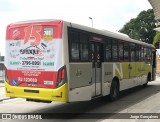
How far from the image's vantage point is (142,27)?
85.0 metres

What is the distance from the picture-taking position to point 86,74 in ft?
39.7

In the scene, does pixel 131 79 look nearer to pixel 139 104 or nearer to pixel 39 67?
pixel 139 104

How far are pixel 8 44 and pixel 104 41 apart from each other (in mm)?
3982

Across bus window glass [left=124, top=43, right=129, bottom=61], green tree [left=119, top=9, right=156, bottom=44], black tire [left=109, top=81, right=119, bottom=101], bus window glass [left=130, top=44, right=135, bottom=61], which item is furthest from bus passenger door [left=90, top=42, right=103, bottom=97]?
green tree [left=119, top=9, right=156, bottom=44]

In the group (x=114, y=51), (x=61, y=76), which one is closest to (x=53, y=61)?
(x=61, y=76)

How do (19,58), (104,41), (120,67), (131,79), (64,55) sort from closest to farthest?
1. (64,55)
2. (19,58)
3. (104,41)
4. (120,67)
5. (131,79)

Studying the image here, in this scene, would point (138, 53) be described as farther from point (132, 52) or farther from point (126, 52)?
point (126, 52)

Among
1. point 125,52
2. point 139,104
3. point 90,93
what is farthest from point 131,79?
point 90,93

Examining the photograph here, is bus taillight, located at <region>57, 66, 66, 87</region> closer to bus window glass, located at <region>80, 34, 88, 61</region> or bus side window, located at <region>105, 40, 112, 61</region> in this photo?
bus window glass, located at <region>80, 34, 88, 61</region>

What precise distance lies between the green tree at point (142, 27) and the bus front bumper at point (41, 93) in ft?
237

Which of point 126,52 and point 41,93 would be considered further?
point 126,52

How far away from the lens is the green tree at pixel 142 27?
83.1 m

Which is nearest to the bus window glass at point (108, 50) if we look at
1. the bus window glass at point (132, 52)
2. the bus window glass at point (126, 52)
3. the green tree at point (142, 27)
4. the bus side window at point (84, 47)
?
the bus side window at point (84, 47)

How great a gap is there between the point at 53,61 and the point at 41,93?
1053mm
